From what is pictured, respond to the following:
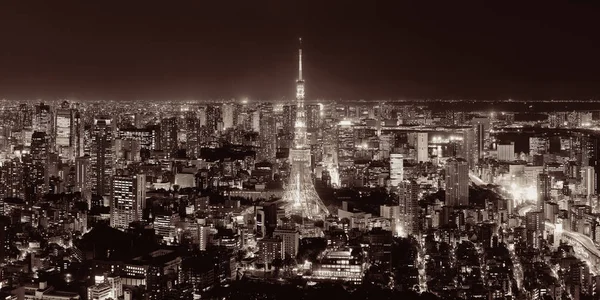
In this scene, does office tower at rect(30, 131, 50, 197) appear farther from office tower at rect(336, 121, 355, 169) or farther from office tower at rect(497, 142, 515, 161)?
office tower at rect(497, 142, 515, 161)

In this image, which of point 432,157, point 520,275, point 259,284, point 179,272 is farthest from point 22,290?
→ point 432,157

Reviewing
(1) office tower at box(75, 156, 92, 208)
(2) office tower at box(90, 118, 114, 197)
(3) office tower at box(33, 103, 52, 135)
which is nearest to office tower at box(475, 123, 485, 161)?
(2) office tower at box(90, 118, 114, 197)

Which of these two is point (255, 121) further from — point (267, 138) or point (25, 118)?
point (25, 118)

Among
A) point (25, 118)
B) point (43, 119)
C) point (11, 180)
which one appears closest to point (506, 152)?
point (11, 180)

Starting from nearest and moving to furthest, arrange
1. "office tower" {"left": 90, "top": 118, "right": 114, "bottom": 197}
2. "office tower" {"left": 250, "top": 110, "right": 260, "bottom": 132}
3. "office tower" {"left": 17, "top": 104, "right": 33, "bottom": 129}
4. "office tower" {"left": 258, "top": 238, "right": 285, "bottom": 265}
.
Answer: "office tower" {"left": 258, "top": 238, "right": 285, "bottom": 265}
"office tower" {"left": 90, "top": 118, "right": 114, "bottom": 197}
"office tower" {"left": 17, "top": 104, "right": 33, "bottom": 129}
"office tower" {"left": 250, "top": 110, "right": 260, "bottom": 132}

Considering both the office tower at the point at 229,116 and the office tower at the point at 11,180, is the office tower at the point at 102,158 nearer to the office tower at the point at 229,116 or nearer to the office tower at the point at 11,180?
the office tower at the point at 11,180

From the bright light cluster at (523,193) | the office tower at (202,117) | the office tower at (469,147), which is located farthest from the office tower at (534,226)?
the office tower at (202,117)
